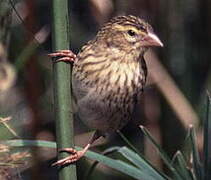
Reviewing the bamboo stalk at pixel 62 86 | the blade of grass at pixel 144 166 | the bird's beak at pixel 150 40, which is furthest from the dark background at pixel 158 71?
the bamboo stalk at pixel 62 86

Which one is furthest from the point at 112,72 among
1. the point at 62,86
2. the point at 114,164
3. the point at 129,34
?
the point at 62,86

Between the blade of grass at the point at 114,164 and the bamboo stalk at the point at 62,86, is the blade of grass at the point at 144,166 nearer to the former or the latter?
the blade of grass at the point at 114,164

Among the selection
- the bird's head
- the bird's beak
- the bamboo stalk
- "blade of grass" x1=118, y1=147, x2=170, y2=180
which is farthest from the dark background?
the bamboo stalk

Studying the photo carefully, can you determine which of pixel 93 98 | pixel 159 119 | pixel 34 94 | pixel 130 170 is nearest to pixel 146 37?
pixel 93 98

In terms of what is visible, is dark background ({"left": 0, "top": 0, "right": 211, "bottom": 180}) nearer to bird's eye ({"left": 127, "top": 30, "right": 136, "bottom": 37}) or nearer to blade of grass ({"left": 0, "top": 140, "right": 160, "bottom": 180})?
bird's eye ({"left": 127, "top": 30, "right": 136, "bottom": 37})

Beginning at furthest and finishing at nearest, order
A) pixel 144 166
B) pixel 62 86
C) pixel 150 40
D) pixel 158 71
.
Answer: pixel 158 71, pixel 150 40, pixel 144 166, pixel 62 86

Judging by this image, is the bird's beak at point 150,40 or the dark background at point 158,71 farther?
Result: the dark background at point 158,71

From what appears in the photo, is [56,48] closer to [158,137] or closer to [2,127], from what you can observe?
[2,127]

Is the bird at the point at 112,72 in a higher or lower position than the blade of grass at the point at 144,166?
higher

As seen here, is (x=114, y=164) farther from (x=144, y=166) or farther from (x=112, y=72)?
(x=112, y=72)
